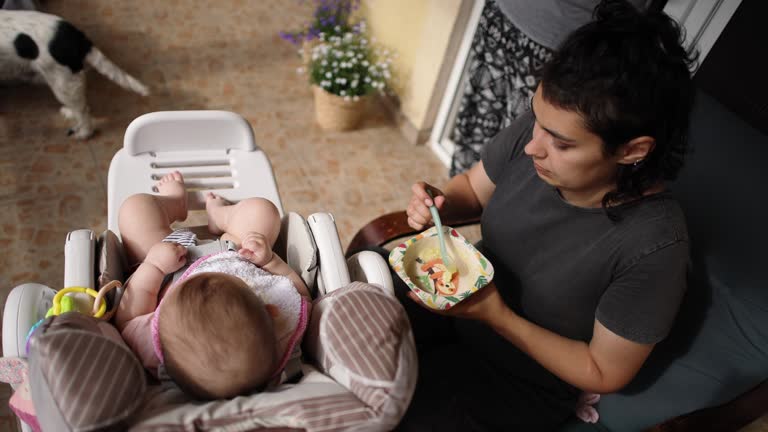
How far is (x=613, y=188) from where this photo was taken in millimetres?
917

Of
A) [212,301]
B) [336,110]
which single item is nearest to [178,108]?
[336,110]

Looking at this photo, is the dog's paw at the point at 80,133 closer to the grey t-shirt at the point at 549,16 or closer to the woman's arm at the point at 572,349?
the grey t-shirt at the point at 549,16

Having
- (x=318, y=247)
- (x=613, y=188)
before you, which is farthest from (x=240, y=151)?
(x=613, y=188)

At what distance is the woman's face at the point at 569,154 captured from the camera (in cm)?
81

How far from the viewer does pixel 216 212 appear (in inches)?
46.6

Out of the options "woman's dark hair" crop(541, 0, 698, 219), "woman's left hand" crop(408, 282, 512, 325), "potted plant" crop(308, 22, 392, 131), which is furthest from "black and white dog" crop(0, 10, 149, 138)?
"woman's dark hair" crop(541, 0, 698, 219)

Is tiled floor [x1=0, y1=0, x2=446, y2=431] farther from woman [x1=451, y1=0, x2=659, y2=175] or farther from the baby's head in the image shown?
the baby's head

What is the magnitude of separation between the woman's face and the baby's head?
608 mm

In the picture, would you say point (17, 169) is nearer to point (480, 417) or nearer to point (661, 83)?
point (480, 417)

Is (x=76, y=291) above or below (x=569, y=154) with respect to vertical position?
below

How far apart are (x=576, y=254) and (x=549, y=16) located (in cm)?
91

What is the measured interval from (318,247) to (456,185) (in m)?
0.47

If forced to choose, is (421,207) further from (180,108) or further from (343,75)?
(180,108)

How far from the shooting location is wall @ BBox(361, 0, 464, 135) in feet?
7.55
